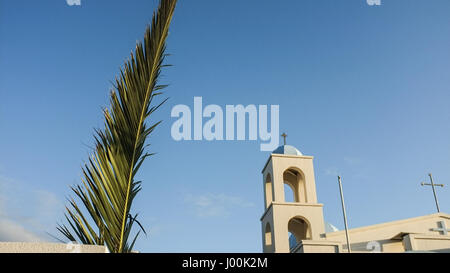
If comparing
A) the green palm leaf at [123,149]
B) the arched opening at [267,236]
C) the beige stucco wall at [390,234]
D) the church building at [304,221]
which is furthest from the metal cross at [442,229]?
the green palm leaf at [123,149]

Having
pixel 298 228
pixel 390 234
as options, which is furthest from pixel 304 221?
pixel 390 234

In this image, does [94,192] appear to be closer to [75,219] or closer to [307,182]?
[75,219]

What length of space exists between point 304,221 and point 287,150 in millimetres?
4460

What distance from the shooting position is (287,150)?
24.4 m

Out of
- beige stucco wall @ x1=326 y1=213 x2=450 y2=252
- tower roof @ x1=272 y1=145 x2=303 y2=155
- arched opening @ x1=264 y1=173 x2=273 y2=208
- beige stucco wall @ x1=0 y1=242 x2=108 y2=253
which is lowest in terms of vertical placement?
beige stucco wall @ x1=0 y1=242 x2=108 y2=253

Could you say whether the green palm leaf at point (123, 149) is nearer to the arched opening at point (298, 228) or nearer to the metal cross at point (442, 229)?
the arched opening at point (298, 228)

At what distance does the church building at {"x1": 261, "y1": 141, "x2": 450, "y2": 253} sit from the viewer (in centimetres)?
2088

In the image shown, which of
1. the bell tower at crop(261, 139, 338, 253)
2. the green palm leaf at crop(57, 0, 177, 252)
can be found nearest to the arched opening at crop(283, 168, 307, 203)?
the bell tower at crop(261, 139, 338, 253)

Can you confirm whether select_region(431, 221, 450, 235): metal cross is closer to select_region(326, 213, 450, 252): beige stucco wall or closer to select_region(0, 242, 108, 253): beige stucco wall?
select_region(326, 213, 450, 252): beige stucco wall

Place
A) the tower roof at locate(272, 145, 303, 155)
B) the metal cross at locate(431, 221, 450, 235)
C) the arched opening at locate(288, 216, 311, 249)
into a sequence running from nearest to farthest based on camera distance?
1. the metal cross at locate(431, 221, 450, 235)
2. the arched opening at locate(288, 216, 311, 249)
3. the tower roof at locate(272, 145, 303, 155)
